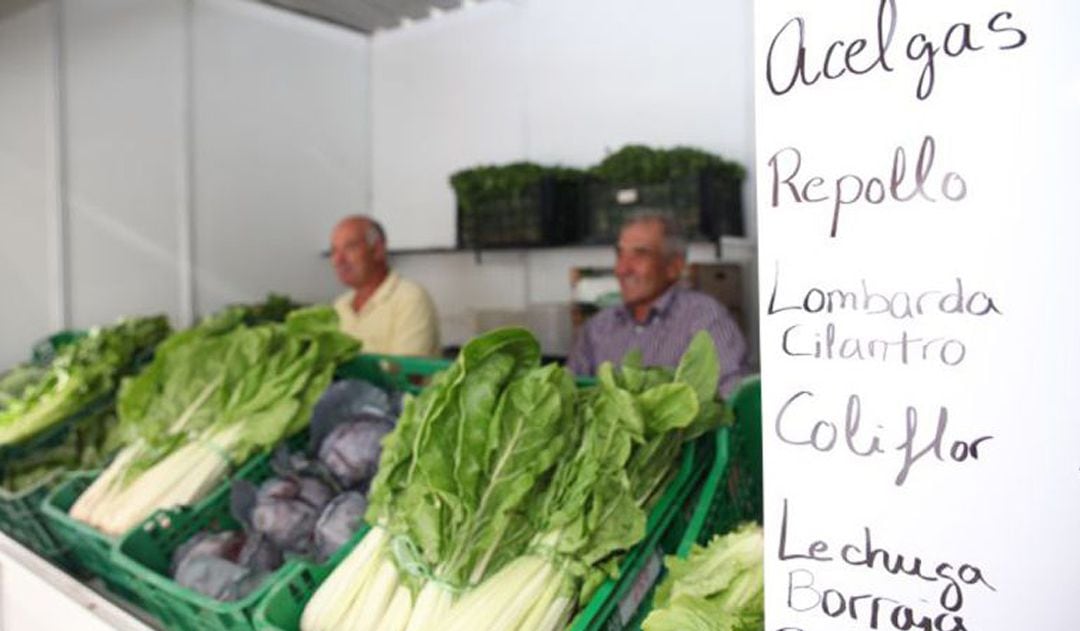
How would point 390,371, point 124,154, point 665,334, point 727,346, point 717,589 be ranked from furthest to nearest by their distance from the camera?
point 124,154, point 665,334, point 727,346, point 390,371, point 717,589

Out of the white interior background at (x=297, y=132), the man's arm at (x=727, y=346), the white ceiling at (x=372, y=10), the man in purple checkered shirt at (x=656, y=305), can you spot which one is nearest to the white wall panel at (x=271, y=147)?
the white interior background at (x=297, y=132)

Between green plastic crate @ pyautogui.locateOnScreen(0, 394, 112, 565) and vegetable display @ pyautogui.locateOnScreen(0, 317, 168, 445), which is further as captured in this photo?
vegetable display @ pyautogui.locateOnScreen(0, 317, 168, 445)

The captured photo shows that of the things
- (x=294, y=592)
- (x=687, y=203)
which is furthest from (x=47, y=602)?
(x=687, y=203)

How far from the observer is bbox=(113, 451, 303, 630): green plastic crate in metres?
1.42

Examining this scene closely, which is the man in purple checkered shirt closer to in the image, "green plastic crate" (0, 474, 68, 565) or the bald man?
the bald man

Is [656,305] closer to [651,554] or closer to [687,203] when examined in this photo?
[687,203]

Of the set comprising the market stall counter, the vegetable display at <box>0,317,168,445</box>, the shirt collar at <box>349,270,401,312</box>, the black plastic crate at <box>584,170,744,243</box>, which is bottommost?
the market stall counter

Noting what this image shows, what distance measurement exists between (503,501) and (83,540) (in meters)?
1.27

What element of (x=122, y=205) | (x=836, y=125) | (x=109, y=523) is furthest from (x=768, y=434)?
(x=122, y=205)

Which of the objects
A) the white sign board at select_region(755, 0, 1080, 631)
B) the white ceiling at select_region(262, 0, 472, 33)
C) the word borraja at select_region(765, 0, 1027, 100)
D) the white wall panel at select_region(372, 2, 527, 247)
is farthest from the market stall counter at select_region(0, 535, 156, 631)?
A: the white wall panel at select_region(372, 2, 527, 247)

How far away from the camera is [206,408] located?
6.95 feet

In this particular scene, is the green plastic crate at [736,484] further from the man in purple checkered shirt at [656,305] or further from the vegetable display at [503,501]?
the man in purple checkered shirt at [656,305]

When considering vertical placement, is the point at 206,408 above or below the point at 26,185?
below

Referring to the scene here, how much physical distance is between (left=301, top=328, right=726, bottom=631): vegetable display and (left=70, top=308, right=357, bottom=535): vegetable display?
26.3 inches
